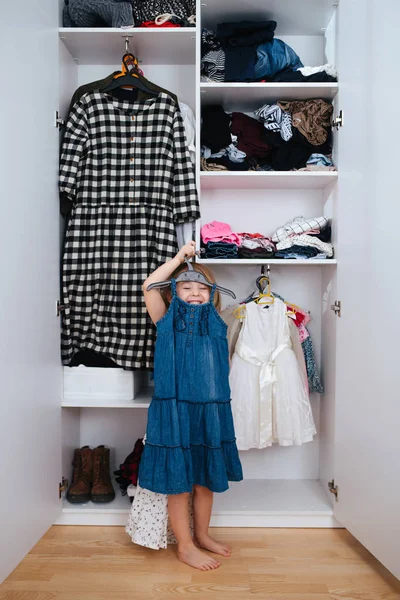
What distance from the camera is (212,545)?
2.12 meters

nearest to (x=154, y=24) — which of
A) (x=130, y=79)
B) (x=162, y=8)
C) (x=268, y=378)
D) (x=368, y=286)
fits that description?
(x=162, y=8)

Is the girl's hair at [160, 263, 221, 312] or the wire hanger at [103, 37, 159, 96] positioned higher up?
the wire hanger at [103, 37, 159, 96]

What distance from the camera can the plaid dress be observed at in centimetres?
234

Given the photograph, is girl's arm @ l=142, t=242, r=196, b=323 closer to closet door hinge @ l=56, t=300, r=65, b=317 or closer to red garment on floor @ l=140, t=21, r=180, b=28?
closet door hinge @ l=56, t=300, r=65, b=317

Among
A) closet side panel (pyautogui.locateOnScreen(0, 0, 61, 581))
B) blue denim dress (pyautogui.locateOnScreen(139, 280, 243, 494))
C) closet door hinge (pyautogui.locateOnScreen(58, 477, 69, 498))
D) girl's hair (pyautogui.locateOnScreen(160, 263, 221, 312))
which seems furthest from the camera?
closet door hinge (pyautogui.locateOnScreen(58, 477, 69, 498))

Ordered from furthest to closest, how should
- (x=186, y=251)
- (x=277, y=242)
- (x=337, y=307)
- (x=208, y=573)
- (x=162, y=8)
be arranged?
(x=277, y=242)
(x=162, y=8)
(x=337, y=307)
(x=186, y=251)
(x=208, y=573)

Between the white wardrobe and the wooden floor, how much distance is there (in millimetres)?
90

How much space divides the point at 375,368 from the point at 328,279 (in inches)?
27.7

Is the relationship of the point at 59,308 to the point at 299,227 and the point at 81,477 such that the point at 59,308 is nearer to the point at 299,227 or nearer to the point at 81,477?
the point at 81,477

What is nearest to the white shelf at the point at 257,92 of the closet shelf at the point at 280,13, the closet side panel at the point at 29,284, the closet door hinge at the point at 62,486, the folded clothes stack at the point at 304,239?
the closet shelf at the point at 280,13

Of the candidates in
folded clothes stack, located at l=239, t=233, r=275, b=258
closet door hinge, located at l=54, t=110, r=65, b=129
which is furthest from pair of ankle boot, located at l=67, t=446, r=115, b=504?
closet door hinge, located at l=54, t=110, r=65, b=129

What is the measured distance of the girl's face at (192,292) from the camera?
7.01 ft

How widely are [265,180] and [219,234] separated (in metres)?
0.33

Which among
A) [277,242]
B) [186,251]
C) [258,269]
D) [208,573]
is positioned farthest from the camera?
[258,269]
